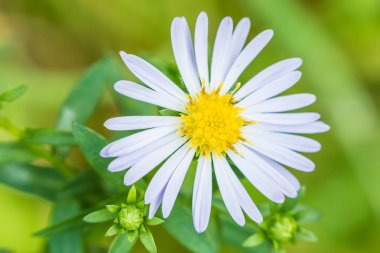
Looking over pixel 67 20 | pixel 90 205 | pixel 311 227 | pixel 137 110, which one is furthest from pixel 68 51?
pixel 311 227

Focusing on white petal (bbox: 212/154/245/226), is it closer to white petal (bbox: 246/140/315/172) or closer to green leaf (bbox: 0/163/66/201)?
white petal (bbox: 246/140/315/172)

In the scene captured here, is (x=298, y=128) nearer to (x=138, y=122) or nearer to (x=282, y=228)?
(x=282, y=228)

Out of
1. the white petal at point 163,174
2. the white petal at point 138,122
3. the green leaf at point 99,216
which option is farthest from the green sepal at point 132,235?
the white petal at point 138,122

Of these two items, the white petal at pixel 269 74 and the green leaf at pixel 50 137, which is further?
the green leaf at pixel 50 137

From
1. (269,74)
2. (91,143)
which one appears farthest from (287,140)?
(91,143)

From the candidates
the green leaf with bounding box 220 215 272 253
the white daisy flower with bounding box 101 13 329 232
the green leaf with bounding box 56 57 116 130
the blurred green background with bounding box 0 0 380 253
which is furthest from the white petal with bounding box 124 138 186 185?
the blurred green background with bounding box 0 0 380 253

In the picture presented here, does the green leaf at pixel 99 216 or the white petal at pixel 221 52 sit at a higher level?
the white petal at pixel 221 52

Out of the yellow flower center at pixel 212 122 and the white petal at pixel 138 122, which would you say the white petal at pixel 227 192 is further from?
the white petal at pixel 138 122
